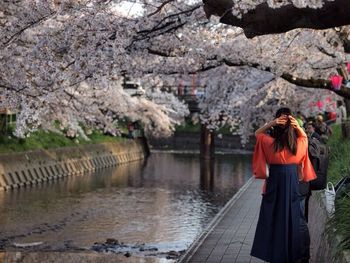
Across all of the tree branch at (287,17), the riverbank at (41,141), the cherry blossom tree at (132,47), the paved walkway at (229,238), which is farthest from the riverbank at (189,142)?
the tree branch at (287,17)

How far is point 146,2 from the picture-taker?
13195 mm

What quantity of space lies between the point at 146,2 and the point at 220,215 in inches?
195

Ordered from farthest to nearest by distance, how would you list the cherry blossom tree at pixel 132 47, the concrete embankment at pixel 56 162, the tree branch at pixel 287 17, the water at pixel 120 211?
the concrete embankment at pixel 56 162 → the water at pixel 120 211 → the cherry blossom tree at pixel 132 47 → the tree branch at pixel 287 17

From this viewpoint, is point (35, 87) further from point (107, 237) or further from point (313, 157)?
point (313, 157)

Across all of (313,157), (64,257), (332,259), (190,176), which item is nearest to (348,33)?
(313,157)

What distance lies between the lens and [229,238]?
11.5 m

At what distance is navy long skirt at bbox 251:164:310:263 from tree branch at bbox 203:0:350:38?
1597mm

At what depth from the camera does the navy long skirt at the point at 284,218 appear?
7.49 meters

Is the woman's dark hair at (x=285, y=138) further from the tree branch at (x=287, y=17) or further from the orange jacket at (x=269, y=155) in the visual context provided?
the tree branch at (x=287, y=17)

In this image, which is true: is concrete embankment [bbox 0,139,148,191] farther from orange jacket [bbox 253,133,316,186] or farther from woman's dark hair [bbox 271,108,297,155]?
woman's dark hair [bbox 271,108,297,155]

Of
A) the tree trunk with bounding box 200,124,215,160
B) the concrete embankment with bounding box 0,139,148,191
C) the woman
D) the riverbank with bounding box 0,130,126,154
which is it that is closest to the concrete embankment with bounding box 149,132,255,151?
the tree trunk with bounding box 200,124,215,160

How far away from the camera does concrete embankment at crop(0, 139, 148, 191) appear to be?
25.3 metres

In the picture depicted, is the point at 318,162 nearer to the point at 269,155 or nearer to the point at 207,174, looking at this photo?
the point at 269,155

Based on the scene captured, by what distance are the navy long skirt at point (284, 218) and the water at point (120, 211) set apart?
4347mm
